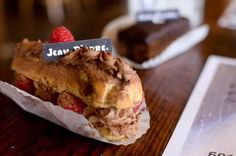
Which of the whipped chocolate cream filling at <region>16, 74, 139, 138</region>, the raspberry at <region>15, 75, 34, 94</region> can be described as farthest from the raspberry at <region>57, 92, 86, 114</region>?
the raspberry at <region>15, 75, 34, 94</region>

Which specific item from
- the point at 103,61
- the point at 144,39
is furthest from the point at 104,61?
the point at 144,39

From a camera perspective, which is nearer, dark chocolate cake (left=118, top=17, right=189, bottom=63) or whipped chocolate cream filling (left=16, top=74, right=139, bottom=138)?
whipped chocolate cream filling (left=16, top=74, right=139, bottom=138)

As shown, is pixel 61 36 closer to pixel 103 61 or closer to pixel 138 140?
pixel 103 61

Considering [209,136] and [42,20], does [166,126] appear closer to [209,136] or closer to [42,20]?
[209,136]

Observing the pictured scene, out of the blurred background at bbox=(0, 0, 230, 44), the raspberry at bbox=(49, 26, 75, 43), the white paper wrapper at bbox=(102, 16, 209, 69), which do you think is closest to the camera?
the raspberry at bbox=(49, 26, 75, 43)

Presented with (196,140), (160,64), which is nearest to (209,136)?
(196,140)

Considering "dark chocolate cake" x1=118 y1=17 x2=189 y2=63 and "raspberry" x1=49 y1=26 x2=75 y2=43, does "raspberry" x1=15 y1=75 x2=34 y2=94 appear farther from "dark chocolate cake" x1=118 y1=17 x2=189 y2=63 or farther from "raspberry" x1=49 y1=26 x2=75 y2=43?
"dark chocolate cake" x1=118 y1=17 x2=189 y2=63
